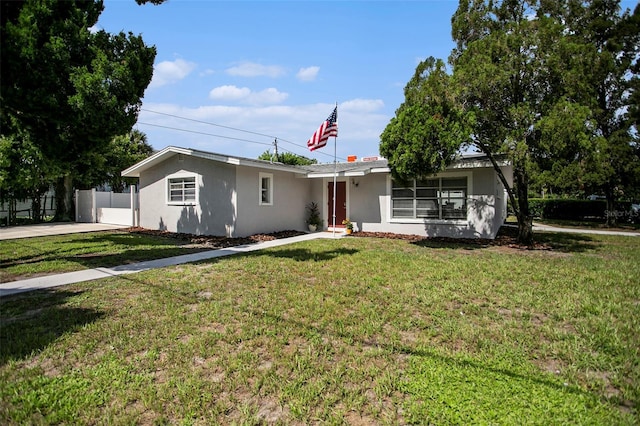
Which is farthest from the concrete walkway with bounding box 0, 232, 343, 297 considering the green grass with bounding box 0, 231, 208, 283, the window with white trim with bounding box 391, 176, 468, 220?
the window with white trim with bounding box 391, 176, 468, 220

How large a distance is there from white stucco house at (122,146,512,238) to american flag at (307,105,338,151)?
5.88 ft

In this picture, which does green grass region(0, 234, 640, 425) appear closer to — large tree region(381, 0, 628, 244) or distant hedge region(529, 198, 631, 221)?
large tree region(381, 0, 628, 244)

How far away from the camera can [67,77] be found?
7.14 metres

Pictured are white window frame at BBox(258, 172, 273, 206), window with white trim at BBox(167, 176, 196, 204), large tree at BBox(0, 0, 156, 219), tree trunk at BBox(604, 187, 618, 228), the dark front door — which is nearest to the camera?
large tree at BBox(0, 0, 156, 219)

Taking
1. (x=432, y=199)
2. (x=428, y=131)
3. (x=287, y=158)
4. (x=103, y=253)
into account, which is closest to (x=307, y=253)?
(x=428, y=131)

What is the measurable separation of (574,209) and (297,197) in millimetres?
21561

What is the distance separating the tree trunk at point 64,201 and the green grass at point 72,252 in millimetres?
9413

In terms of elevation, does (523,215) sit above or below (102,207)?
below

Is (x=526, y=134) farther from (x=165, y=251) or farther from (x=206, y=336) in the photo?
(x=165, y=251)

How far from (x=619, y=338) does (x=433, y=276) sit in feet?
10.0

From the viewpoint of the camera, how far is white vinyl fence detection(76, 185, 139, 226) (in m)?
17.9

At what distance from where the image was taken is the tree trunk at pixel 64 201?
2028 cm

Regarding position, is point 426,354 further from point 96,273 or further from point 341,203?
point 341,203

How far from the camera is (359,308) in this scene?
191 inches
